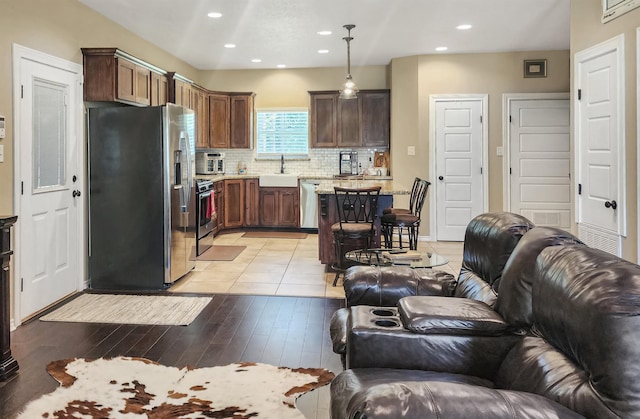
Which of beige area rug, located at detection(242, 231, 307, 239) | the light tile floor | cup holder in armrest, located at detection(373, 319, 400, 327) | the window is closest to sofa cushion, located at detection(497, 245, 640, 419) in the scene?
cup holder in armrest, located at detection(373, 319, 400, 327)

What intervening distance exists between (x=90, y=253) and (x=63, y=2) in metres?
2.28

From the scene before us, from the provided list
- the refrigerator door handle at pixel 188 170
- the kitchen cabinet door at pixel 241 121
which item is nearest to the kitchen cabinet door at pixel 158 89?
the refrigerator door handle at pixel 188 170

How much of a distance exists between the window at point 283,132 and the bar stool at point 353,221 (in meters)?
3.65

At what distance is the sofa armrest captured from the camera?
2.53 metres

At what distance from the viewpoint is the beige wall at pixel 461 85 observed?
23.6 ft

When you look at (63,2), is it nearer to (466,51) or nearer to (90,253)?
(90,253)

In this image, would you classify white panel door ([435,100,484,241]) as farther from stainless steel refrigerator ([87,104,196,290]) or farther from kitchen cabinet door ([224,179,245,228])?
stainless steel refrigerator ([87,104,196,290])

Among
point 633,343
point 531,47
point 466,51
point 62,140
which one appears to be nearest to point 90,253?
point 62,140

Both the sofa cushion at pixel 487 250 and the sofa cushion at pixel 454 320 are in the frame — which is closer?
the sofa cushion at pixel 454 320

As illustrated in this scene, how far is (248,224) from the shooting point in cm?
848

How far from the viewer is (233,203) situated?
8281mm

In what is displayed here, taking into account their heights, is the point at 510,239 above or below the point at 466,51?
below

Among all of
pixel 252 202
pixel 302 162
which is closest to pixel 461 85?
pixel 302 162

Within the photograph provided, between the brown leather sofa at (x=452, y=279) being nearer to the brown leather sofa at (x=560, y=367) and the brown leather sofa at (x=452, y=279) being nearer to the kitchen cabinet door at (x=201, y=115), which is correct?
the brown leather sofa at (x=560, y=367)
